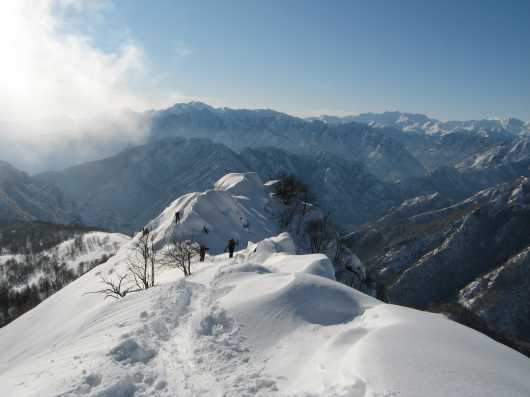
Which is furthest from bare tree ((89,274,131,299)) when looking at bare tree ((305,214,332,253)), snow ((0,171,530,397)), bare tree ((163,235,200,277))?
bare tree ((305,214,332,253))

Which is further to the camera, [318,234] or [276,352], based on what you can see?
[318,234]

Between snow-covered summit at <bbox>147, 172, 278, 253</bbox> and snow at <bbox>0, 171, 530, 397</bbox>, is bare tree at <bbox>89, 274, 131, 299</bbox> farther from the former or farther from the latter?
snow at <bbox>0, 171, 530, 397</bbox>

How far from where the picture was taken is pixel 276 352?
479 inches

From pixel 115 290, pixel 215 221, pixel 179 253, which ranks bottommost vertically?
pixel 115 290

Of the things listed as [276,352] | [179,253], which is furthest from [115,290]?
[276,352]

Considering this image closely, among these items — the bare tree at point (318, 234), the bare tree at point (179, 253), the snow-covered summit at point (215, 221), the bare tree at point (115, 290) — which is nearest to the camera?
the bare tree at point (115, 290)

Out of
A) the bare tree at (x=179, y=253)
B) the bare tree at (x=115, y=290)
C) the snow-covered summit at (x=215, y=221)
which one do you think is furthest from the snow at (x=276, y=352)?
the snow-covered summit at (x=215, y=221)

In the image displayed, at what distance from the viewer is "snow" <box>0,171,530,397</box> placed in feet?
30.3

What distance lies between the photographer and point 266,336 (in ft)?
43.3

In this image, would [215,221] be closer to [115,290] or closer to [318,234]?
[318,234]

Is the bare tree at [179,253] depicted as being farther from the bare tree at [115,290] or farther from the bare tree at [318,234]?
the bare tree at [318,234]

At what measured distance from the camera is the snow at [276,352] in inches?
363

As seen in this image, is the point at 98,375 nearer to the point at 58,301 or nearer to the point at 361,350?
the point at 361,350

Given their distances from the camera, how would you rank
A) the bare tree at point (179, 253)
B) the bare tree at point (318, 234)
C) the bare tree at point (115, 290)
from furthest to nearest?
the bare tree at point (318, 234), the bare tree at point (179, 253), the bare tree at point (115, 290)
